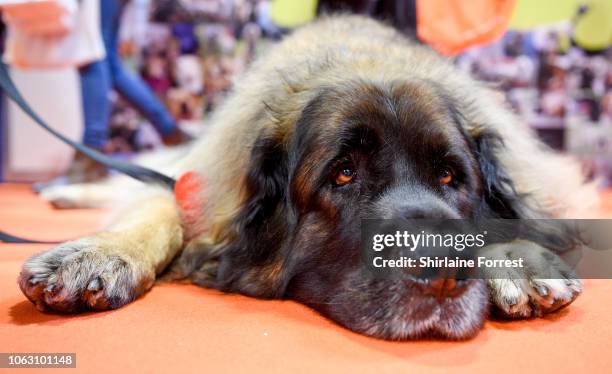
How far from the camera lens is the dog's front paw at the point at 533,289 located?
1.51 metres

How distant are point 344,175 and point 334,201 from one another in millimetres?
79

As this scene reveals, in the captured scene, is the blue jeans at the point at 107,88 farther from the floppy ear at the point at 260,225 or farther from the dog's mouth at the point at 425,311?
the dog's mouth at the point at 425,311

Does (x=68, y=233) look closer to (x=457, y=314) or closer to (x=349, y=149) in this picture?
(x=349, y=149)

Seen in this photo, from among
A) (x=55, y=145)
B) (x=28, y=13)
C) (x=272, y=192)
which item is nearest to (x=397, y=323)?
(x=272, y=192)

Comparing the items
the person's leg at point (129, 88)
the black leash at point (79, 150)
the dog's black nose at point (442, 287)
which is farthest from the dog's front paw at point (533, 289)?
the person's leg at point (129, 88)

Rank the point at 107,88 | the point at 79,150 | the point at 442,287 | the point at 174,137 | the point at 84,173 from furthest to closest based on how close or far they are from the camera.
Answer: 1. the point at 174,137
2. the point at 107,88
3. the point at 84,173
4. the point at 79,150
5. the point at 442,287

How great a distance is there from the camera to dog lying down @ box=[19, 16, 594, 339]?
147 cm

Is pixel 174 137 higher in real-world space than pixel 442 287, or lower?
lower

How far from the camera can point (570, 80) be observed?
5.04 meters

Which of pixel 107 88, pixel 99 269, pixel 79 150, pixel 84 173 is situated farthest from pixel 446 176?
pixel 107 88

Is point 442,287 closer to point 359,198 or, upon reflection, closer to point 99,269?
point 359,198

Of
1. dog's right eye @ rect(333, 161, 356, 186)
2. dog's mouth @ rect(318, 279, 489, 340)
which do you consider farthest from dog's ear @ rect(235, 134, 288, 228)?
dog's mouth @ rect(318, 279, 489, 340)

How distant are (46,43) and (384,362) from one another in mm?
3257

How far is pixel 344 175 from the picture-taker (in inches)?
62.7
